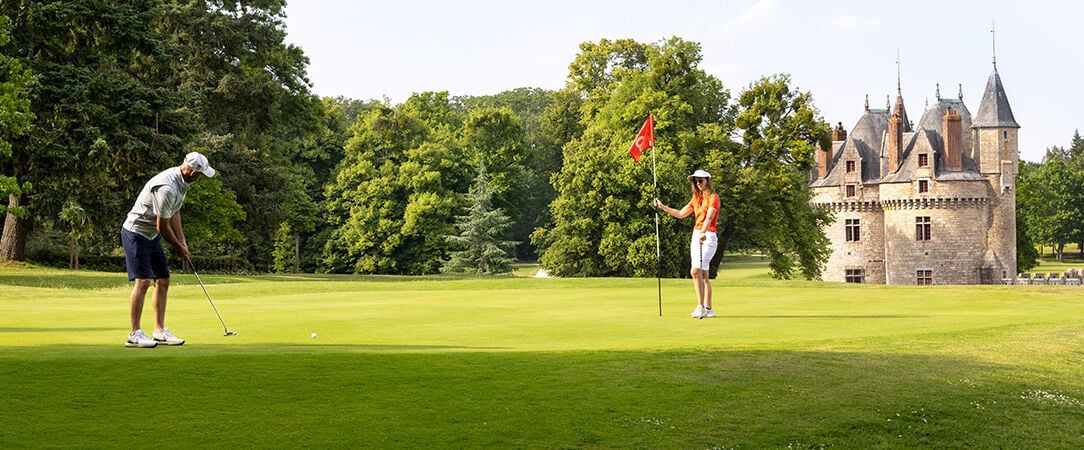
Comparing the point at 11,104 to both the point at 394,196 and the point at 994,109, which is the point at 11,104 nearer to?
the point at 394,196

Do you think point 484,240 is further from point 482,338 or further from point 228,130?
point 482,338

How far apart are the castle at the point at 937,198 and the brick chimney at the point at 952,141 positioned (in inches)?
2.8

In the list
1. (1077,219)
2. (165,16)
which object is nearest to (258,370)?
(165,16)

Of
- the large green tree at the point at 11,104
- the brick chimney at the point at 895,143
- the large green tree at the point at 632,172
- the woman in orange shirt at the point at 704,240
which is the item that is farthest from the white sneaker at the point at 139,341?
the brick chimney at the point at 895,143

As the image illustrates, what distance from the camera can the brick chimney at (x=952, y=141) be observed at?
259 feet

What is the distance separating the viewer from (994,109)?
261ft

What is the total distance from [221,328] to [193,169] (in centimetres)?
384

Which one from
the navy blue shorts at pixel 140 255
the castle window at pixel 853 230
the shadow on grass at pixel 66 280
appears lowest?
the shadow on grass at pixel 66 280

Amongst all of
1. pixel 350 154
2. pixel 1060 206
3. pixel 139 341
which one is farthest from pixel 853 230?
pixel 139 341

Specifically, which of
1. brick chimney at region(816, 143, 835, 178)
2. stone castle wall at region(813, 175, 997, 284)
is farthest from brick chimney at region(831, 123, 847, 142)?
stone castle wall at region(813, 175, 997, 284)

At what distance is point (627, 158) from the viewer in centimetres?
6097

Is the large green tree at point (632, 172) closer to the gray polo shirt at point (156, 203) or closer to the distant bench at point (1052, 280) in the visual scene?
the distant bench at point (1052, 280)

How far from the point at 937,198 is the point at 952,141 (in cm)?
419

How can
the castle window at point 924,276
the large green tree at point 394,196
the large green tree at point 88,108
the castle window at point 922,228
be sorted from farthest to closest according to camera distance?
the castle window at point 922,228 → the castle window at point 924,276 → the large green tree at point 394,196 → the large green tree at point 88,108
